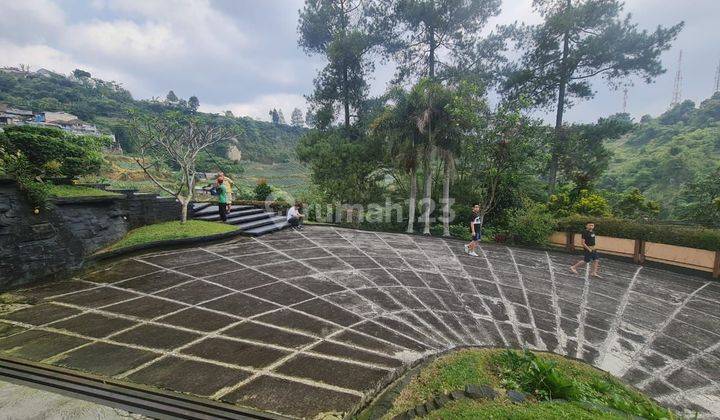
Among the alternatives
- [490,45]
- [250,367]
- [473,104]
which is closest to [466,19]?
[490,45]

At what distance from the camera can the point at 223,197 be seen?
9.34 meters

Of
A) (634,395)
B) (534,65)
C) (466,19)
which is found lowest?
(634,395)

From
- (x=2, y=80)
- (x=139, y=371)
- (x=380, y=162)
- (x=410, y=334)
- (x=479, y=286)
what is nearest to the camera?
(x=139, y=371)

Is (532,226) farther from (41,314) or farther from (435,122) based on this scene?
(41,314)

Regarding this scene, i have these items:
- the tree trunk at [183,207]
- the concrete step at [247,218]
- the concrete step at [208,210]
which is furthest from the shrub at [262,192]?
the tree trunk at [183,207]

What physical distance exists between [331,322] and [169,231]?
563cm

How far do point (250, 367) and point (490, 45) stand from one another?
17062mm

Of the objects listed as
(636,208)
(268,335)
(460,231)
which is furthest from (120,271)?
(636,208)

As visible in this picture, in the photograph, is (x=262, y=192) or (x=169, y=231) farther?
(x=262, y=192)

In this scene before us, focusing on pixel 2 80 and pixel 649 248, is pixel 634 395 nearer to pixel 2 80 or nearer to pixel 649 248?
pixel 649 248

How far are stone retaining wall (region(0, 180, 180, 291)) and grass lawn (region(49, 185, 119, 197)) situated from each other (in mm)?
159

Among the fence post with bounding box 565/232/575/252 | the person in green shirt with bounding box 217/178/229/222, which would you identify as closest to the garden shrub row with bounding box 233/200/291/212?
the person in green shirt with bounding box 217/178/229/222

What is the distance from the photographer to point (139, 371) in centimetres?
291

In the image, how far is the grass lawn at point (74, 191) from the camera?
6.05 m
